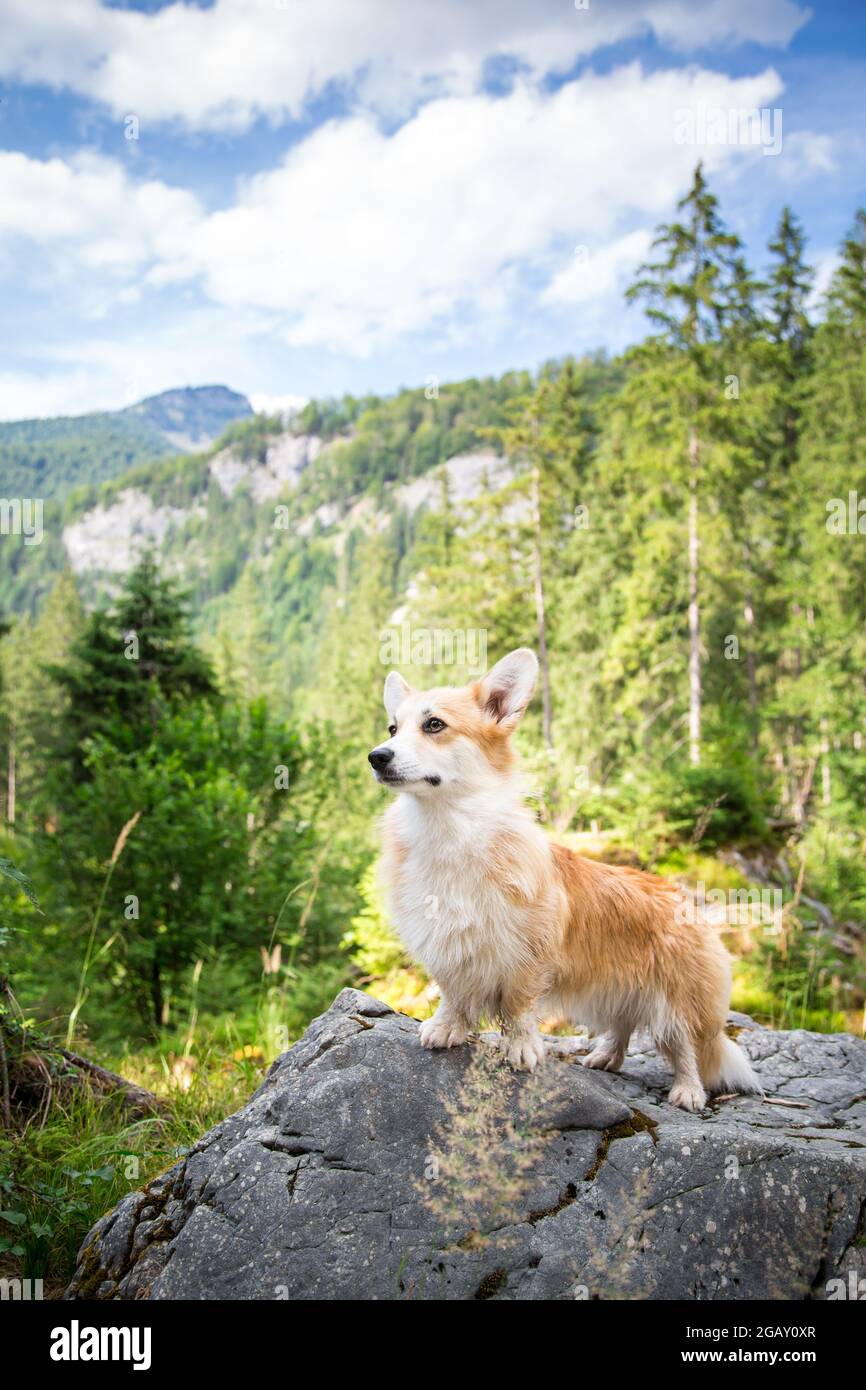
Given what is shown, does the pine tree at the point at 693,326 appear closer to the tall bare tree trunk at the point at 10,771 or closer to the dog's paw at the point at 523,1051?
the dog's paw at the point at 523,1051

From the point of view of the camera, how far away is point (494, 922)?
3.10 m

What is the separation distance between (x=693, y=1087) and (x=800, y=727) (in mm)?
31154

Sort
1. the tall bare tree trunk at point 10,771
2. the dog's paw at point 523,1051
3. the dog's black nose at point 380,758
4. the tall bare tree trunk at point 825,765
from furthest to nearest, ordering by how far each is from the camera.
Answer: the tall bare tree trunk at point 10,771 → the tall bare tree trunk at point 825,765 → the dog's paw at point 523,1051 → the dog's black nose at point 380,758

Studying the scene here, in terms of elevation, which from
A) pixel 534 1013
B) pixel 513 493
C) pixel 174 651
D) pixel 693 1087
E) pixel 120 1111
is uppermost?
pixel 513 493

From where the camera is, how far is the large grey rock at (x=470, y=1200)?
2584 mm

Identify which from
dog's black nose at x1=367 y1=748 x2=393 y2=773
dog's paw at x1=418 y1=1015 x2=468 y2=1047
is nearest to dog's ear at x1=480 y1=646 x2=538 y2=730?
dog's black nose at x1=367 y1=748 x2=393 y2=773

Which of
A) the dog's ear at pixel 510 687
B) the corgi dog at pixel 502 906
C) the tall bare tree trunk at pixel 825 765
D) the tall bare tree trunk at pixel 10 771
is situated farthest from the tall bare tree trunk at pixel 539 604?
the tall bare tree trunk at pixel 10 771

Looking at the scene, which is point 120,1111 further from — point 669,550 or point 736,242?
point 736,242

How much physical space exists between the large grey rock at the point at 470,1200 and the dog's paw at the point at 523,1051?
50 mm

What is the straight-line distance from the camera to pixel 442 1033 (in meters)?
3.15

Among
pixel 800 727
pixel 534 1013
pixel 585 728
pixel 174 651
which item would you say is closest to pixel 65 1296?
pixel 534 1013

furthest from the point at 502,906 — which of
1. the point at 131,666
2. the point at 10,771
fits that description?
the point at 10,771

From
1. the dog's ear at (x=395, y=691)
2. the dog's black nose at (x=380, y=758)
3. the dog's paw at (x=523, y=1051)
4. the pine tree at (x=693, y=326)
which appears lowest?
the dog's paw at (x=523, y=1051)

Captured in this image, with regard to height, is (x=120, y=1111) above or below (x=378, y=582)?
below
